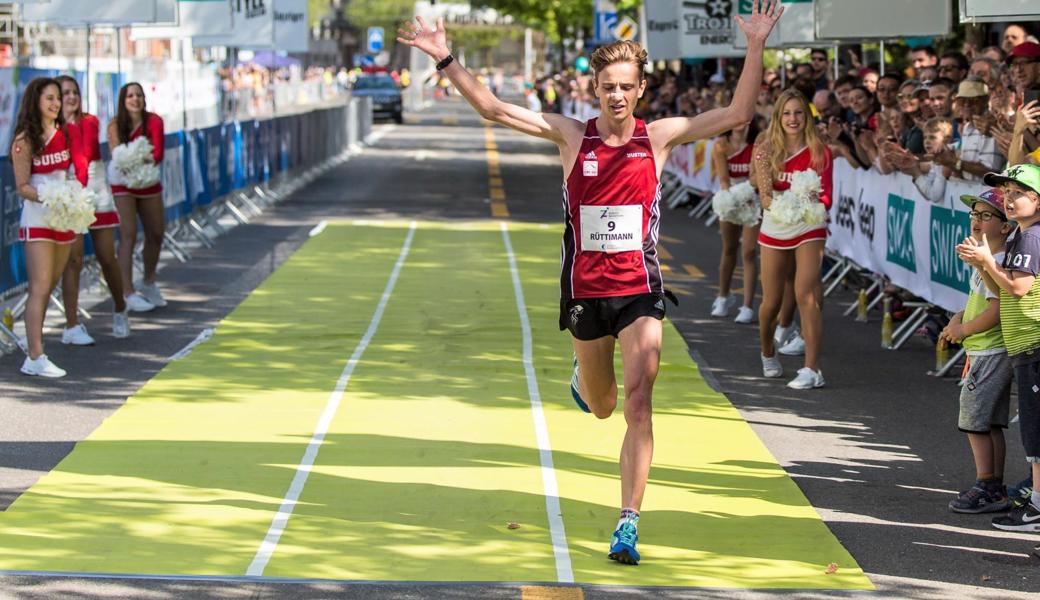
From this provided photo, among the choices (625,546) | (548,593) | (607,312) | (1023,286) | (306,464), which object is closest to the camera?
(548,593)

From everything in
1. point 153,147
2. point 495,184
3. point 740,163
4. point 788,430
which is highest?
point 153,147

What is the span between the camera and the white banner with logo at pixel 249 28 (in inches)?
1043

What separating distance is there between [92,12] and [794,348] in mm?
9238

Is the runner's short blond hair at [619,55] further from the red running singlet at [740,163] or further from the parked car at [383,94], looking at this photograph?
the parked car at [383,94]

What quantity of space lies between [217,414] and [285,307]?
5.08 meters

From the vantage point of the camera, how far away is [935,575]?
7121 millimetres

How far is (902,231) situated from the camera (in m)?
14.4

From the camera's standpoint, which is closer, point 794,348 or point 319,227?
point 794,348

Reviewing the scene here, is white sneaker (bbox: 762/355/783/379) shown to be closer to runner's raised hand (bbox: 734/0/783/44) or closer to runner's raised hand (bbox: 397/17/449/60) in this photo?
Answer: runner's raised hand (bbox: 734/0/783/44)

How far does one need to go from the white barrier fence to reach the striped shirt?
4568 millimetres

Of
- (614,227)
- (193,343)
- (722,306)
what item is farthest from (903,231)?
(614,227)

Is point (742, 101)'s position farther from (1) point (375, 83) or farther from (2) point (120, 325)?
(1) point (375, 83)

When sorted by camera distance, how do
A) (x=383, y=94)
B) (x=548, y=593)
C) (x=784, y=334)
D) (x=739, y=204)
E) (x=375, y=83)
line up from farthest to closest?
(x=375, y=83) < (x=383, y=94) < (x=739, y=204) < (x=784, y=334) < (x=548, y=593)

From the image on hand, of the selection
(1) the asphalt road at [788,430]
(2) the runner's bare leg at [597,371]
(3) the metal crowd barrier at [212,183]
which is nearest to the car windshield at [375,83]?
(3) the metal crowd barrier at [212,183]
